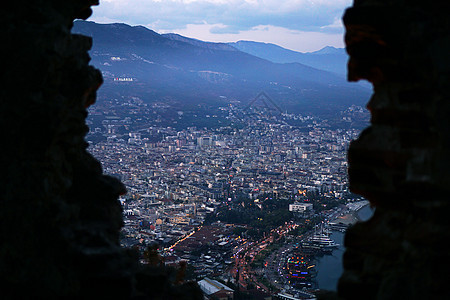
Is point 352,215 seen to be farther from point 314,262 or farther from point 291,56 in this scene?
point 291,56

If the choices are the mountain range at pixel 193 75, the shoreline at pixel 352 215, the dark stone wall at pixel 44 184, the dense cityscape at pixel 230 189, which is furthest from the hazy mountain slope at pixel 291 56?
the dark stone wall at pixel 44 184

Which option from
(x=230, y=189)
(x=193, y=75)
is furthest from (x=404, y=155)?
(x=193, y=75)

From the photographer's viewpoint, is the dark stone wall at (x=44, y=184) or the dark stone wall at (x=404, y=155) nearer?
the dark stone wall at (x=404, y=155)

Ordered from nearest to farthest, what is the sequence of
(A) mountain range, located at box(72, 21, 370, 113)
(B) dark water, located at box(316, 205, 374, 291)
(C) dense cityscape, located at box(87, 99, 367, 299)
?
(B) dark water, located at box(316, 205, 374, 291), (C) dense cityscape, located at box(87, 99, 367, 299), (A) mountain range, located at box(72, 21, 370, 113)

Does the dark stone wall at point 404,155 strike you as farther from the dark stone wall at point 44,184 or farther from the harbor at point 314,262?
the harbor at point 314,262

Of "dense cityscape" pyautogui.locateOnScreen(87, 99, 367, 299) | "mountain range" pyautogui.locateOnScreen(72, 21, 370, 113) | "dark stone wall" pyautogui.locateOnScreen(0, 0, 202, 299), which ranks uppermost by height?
"mountain range" pyautogui.locateOnScreen(72, 21, 370, 113)

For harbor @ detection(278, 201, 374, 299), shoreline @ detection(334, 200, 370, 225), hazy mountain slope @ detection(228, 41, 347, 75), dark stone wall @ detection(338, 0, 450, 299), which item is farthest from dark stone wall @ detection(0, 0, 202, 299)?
hazy mountain slope @ detection(228, 41, 347, 75)

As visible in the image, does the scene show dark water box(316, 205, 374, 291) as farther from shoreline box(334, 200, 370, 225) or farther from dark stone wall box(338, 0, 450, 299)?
dark stone wall box(338, 0, 450, 299)
